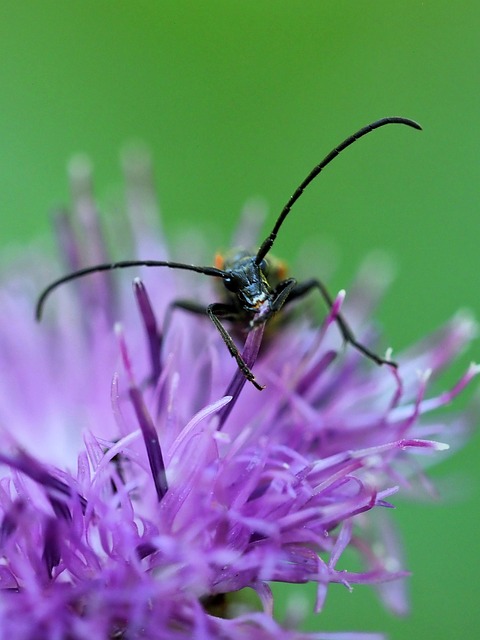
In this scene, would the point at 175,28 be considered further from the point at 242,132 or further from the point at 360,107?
the point at 360,107

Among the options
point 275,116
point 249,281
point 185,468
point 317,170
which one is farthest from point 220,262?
point 275,116

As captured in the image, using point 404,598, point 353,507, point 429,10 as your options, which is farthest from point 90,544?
point 429,10

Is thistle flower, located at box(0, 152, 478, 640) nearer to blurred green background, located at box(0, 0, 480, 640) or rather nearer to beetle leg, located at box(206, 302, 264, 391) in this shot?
beetle leg, located at box(206, 302, 264, 391)

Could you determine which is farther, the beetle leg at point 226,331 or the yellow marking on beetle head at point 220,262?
the yellow marking on beetle head at point 220,262

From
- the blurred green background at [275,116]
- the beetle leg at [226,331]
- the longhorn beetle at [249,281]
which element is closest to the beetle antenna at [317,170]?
the longhorn beetle at [249,281]

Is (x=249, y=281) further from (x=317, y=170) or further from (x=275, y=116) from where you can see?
(x=275, y=116)

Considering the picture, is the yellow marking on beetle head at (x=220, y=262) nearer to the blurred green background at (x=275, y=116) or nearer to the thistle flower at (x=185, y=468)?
the thistle flower at (x=185, y=468)
